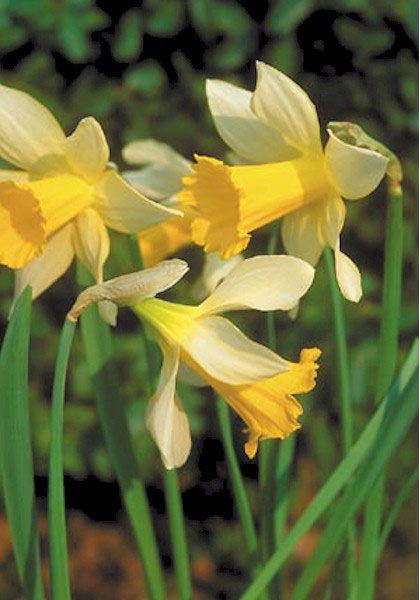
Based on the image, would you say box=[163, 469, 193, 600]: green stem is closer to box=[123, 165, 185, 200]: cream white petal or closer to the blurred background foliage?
box=[123, 165, 185, 200]: cream white petal

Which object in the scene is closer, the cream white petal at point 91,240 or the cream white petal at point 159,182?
the cream white petal at point 91,240

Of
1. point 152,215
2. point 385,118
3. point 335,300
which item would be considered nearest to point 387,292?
point 335,300

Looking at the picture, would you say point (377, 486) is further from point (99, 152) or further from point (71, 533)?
point (71, 533)

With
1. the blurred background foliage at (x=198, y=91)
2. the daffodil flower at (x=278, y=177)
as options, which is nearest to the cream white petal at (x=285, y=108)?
the daffodil flower at (x=278, y=177)

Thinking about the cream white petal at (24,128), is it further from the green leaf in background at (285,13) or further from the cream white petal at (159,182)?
the green leaf in background at (285,13)

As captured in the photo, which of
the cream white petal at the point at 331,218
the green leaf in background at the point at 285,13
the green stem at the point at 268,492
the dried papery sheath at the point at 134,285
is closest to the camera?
the dried papery sheath at the point at 134,285

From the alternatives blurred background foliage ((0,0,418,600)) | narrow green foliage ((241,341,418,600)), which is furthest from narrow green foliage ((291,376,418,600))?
blurred background foliage ((0,0,418,600))

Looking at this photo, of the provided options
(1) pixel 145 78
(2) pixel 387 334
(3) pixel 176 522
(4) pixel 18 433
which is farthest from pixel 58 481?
(1) pixel 145 78
